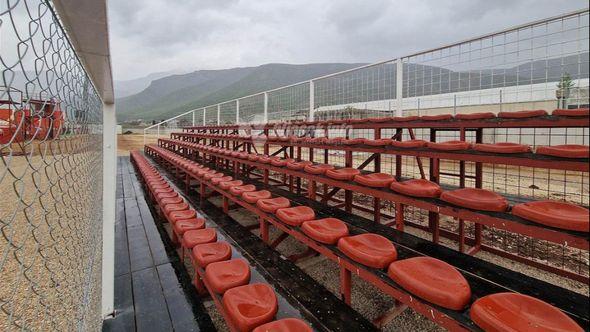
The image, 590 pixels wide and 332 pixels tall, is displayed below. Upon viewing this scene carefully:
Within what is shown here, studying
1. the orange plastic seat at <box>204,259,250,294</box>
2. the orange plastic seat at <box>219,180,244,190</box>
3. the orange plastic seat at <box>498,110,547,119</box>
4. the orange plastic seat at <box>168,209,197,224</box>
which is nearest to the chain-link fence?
the orange plastic seat at <box>204,259,250,294</box>

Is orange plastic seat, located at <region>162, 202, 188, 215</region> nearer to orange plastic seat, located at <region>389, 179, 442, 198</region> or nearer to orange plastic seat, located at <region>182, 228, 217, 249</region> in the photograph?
orange plastic seat, located at <region>182, 228, 217, 249</region>

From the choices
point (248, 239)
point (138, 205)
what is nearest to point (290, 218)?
point (248, 239)

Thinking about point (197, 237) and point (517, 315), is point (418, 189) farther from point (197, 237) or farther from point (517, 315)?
point (197, 237)

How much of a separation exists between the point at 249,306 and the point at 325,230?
0.65 meters

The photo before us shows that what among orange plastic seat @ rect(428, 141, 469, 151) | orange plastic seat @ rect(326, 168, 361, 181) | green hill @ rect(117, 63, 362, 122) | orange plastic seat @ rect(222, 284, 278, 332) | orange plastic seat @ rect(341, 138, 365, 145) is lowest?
orange plastic seat @ rect(222, 284, 278, 332)

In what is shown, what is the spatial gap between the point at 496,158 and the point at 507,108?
5.06 ft

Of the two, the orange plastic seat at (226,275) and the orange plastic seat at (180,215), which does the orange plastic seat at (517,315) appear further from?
the orange plastic seat at (180,215)

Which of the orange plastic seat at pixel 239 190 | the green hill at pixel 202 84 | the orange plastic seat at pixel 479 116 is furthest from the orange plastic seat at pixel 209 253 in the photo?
the green hill at pixel 202 84

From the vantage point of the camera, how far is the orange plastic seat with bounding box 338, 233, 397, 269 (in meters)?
1.22

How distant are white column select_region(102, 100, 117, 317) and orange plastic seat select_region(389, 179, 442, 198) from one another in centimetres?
167

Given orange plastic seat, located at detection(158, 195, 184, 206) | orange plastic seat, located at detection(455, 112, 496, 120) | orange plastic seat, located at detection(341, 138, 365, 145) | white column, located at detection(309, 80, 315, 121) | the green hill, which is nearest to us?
orange plastic seat, located at detection(455, 112, 496, 120)

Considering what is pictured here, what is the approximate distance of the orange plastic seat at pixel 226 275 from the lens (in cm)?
119

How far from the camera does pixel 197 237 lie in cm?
168

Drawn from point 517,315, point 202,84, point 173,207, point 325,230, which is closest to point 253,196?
point 173,207
